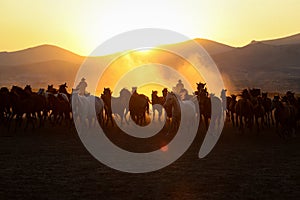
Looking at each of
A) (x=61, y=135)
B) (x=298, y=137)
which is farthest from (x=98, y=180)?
(x=298, y=137)

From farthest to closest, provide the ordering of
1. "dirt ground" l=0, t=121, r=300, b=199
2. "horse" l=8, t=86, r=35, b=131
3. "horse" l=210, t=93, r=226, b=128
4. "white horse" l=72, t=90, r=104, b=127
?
"white horse" l=72, t=90, r=104, b=127 < "horse" l=210, t=93, r=226, b=128 < "horse" l=8, t=86, r=35, b=131 < "dirt ground" l=0, t=121, r=300, b=199

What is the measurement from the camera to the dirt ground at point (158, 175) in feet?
33.0

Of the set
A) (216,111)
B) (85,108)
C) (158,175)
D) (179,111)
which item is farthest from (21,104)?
(158,175)

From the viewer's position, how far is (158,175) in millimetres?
12125

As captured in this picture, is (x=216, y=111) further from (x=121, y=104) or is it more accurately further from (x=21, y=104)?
(x=21, y=104)

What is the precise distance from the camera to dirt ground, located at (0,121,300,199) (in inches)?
396

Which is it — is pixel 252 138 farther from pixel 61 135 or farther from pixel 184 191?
pixel 184 191

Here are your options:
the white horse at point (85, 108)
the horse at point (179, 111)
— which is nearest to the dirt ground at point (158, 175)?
the horse at point (179, 111)

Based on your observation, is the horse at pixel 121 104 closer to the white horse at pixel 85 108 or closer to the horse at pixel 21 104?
the white horse at pixel 85 108

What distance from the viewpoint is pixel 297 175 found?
12164 mm

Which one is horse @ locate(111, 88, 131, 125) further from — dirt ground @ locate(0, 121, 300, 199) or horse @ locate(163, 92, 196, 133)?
dirt ground @ locate(0, 121, 300, 199)

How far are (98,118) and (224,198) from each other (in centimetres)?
1633

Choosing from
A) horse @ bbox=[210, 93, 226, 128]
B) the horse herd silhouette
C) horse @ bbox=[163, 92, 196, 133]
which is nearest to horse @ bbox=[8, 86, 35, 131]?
the horse herd silhouette

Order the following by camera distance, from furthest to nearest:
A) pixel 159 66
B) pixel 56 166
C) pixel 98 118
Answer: pixel 159 66, pixel 98 118, pixel 56 166
